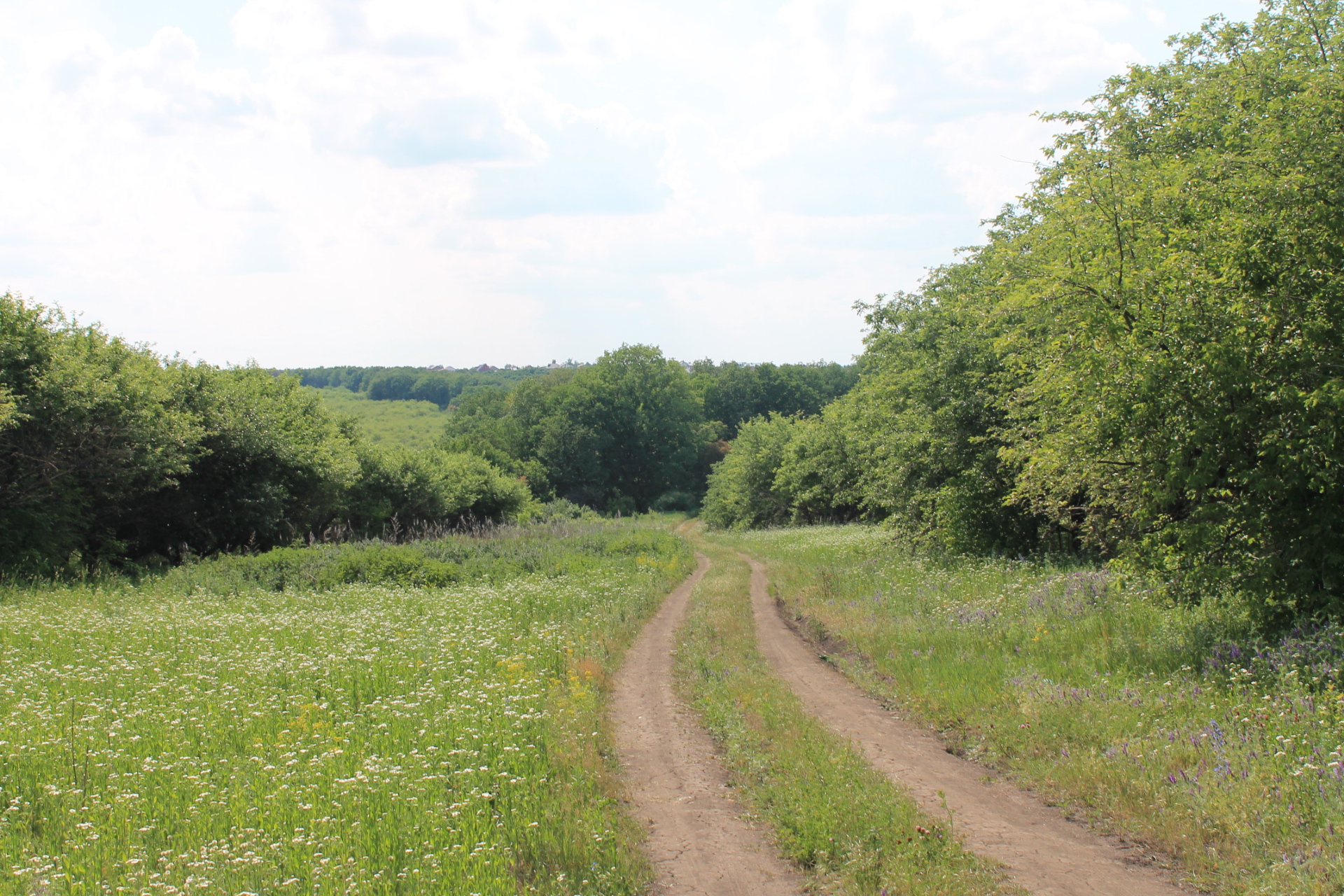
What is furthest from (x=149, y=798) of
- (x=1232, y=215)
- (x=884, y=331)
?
(x=884, y=331)

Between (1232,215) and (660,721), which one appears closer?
(1232,215)

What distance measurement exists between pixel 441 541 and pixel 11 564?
12.7 metres

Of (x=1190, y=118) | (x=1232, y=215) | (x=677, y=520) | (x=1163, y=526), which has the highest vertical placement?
(x=1190, y=118)

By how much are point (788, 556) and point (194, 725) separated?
77.9 feet

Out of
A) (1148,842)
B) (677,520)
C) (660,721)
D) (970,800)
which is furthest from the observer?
(677,520)

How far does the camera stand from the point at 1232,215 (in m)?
9.24

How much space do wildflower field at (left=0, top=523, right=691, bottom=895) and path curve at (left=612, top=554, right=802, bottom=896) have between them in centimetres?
36

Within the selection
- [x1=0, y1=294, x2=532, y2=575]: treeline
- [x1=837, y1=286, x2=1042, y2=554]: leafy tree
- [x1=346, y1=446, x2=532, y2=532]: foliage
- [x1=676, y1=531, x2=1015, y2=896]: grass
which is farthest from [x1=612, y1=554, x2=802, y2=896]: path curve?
[x1=346, y1=446, x2=532, y2=532]: foliage

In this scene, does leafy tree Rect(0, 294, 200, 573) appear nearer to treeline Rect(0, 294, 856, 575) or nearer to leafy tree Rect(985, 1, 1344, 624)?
treeline Rect(0, 294, 856, 575)

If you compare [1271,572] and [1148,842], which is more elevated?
[1271,572]

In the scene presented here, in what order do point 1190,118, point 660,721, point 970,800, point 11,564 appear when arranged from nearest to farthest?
point 970,800 → point 660,721 → point 1190,118 → point 11,564

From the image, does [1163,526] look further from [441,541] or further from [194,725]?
[441,541]

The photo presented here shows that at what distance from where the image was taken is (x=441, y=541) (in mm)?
30609

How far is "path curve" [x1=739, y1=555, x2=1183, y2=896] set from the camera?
598cm
